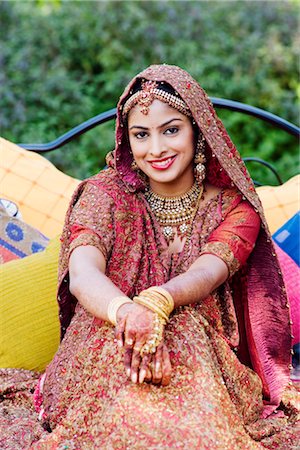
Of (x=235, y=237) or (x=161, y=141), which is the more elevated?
(x=161, y=141)

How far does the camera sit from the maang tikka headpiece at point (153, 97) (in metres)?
2.79

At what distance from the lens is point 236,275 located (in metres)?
3.06

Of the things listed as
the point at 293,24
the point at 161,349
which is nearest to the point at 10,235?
the point at 161,349

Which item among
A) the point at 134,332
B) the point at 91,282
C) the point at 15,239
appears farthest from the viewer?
the point at 15,239

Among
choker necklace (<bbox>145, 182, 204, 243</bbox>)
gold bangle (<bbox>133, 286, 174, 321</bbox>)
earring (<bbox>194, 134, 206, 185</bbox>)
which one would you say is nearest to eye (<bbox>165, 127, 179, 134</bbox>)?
earring (<bbox>194, 134, 206, 185</bbox>)

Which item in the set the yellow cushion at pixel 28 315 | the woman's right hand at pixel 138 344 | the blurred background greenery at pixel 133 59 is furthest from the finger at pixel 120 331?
the blurred background greenery at pixel 133 59

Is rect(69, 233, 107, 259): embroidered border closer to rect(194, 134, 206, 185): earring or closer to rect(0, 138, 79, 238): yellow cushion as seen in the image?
rect(194, 134, 206, 185): earring

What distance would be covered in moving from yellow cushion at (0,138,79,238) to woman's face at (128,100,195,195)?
127 cm

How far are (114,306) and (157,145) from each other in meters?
0.57

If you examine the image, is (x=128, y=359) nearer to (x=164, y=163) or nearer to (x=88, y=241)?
(x=88, y=241)

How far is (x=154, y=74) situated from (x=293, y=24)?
5.02 metres

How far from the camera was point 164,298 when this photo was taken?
2506 millimetres

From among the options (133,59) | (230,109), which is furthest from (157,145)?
(133,59)

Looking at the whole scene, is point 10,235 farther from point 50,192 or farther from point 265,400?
point 265,400
